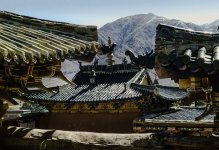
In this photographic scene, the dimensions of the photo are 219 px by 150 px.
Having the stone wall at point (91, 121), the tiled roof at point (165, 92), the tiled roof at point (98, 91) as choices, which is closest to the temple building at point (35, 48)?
the tiled roof at point (165, 92)

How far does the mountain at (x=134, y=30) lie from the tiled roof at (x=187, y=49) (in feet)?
347

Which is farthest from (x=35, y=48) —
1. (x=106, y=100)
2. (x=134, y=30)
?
(x=134, y=30)

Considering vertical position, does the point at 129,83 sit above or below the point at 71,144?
below

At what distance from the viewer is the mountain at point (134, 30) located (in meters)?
117

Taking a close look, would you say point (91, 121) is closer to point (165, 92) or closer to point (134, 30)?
point (165, 92)

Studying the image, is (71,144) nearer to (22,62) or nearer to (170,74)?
(22,62)

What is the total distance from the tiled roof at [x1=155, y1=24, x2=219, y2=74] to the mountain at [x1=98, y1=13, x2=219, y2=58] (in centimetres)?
10577

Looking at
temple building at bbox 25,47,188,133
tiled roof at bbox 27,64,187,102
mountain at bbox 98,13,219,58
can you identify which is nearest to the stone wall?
temple building at bbox 25,47,188,133

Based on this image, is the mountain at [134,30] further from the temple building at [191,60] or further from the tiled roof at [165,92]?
the temple building at [191,60]

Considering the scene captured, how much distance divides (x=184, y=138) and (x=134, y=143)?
2.17ft

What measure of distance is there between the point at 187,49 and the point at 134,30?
406ft

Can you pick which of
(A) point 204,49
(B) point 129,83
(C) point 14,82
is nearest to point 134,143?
(A) point 204,49

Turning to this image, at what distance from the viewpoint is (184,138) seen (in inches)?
183

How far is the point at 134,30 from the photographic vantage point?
128 metres
